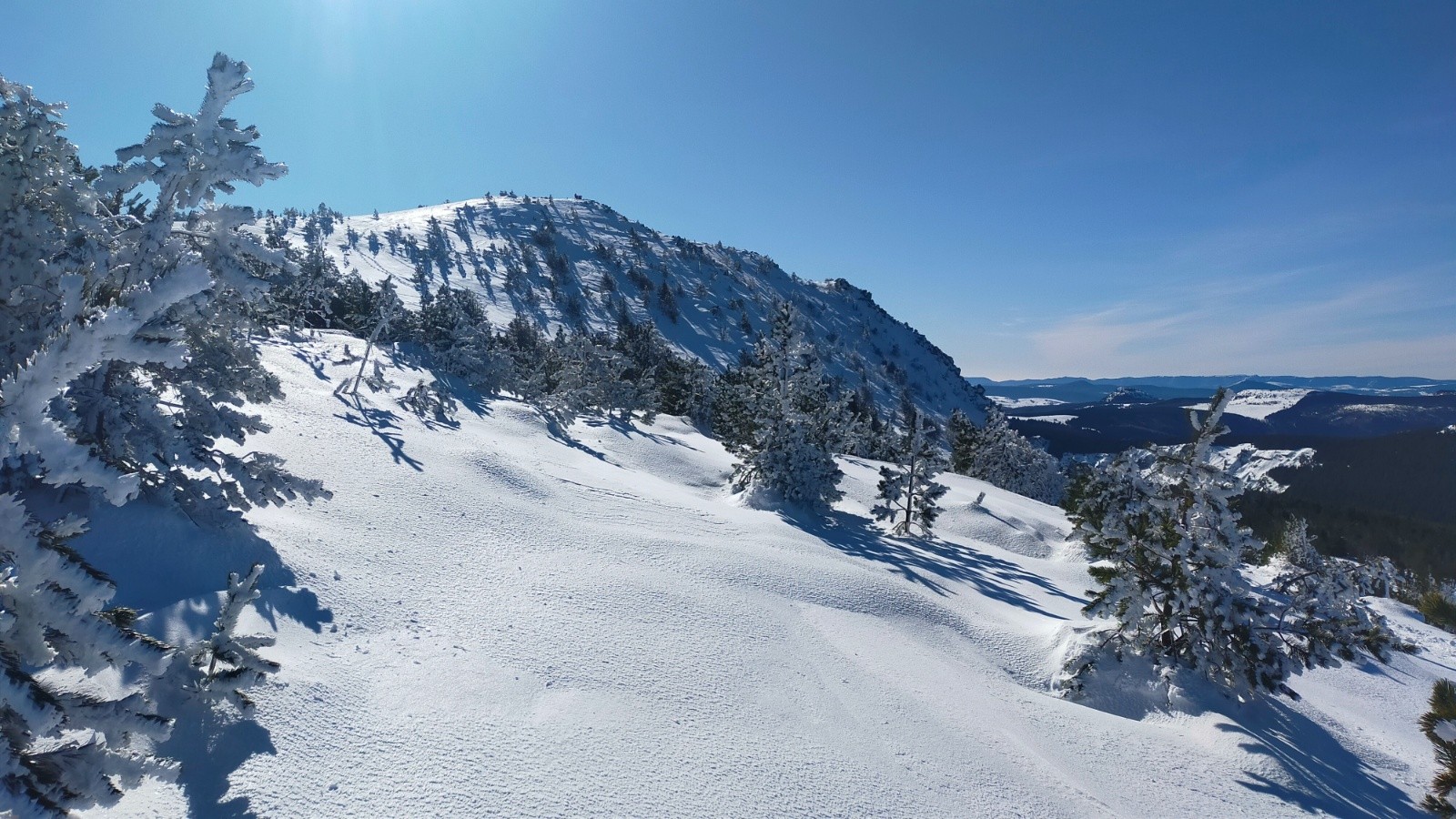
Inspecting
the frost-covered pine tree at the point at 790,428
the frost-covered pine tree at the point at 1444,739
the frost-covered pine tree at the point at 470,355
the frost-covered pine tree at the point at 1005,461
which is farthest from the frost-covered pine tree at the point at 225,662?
the frost-covered pine tree at the point at 1005,461

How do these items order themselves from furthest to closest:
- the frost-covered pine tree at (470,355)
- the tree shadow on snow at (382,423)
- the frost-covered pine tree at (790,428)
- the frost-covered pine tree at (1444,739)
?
the frost-covered pine tree at (470,355) < the frost-covered pine tree at (790,428) < the tree shadow on snow at (382,423) < the frost-covered pine tree at (1444,739)

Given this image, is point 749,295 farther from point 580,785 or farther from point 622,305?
point 580,785

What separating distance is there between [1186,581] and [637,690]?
663cm

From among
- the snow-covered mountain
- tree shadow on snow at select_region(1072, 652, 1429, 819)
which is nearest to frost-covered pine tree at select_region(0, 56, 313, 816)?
tree shadow on snow at select_region(1072, 652, 1429, 819)

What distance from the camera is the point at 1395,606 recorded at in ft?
66.8

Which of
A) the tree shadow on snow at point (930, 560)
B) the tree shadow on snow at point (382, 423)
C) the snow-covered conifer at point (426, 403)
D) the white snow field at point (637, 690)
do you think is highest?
the snow-covered conifer at point (426, 403)

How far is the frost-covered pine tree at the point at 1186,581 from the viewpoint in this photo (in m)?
6.79

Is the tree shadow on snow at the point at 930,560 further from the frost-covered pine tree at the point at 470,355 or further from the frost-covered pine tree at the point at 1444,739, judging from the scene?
the frost-covered pine tree at the point at 470,355

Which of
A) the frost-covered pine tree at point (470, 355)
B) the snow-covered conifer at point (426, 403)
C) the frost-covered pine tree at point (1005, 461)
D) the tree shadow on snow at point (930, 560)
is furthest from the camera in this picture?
the frost-covered pine tree at point (1005, 461)

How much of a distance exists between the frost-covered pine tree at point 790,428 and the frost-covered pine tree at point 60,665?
45.8 feet

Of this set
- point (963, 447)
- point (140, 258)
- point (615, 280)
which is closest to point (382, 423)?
point (140, 258)

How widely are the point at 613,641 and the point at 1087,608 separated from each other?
5.98m

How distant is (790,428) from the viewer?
16188 millimetres

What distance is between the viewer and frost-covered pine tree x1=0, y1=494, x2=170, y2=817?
178 cm
